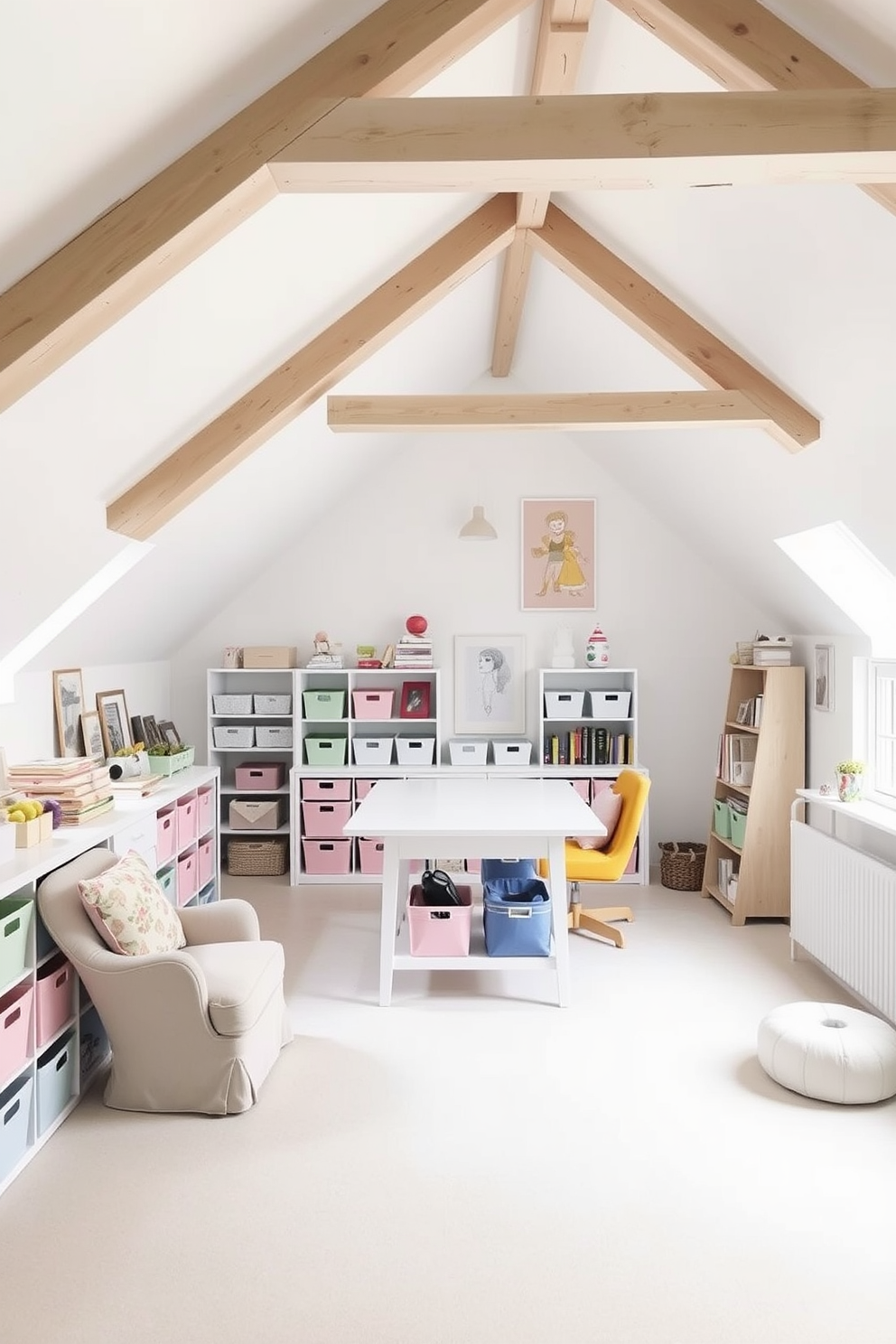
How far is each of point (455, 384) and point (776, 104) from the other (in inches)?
170

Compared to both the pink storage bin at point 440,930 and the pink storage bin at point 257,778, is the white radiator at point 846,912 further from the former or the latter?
the pink storage bin at point 257,778

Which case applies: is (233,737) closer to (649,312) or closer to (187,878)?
(187,878)

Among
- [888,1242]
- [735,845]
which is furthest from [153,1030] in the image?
[735,845]

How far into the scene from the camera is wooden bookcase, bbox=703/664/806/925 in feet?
17.8

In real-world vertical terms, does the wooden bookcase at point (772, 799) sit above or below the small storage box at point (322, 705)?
below

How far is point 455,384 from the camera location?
6430 mm

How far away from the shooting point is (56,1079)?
3.11 metres

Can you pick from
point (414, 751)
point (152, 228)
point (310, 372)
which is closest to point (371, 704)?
point (414, 751)

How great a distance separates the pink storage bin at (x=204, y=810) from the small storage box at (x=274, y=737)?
3.56 feet

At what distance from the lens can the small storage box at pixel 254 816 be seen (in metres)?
6.43

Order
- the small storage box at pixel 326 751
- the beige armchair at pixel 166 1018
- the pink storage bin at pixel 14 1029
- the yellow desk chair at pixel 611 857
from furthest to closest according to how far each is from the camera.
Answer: the small storage box at pixel 326 751
the yellow desk chair at pixel 611 857
the beige armchair at pixel 166 1018
the pink storage bin at pixel 14 1029

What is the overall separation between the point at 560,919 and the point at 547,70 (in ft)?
10.1

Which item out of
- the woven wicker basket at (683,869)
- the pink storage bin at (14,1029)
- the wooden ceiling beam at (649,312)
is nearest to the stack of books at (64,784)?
the pink storage bin at (14,1029)

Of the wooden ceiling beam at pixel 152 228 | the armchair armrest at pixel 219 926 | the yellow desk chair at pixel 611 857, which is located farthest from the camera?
the yellow desk chair at pixel 611 857
